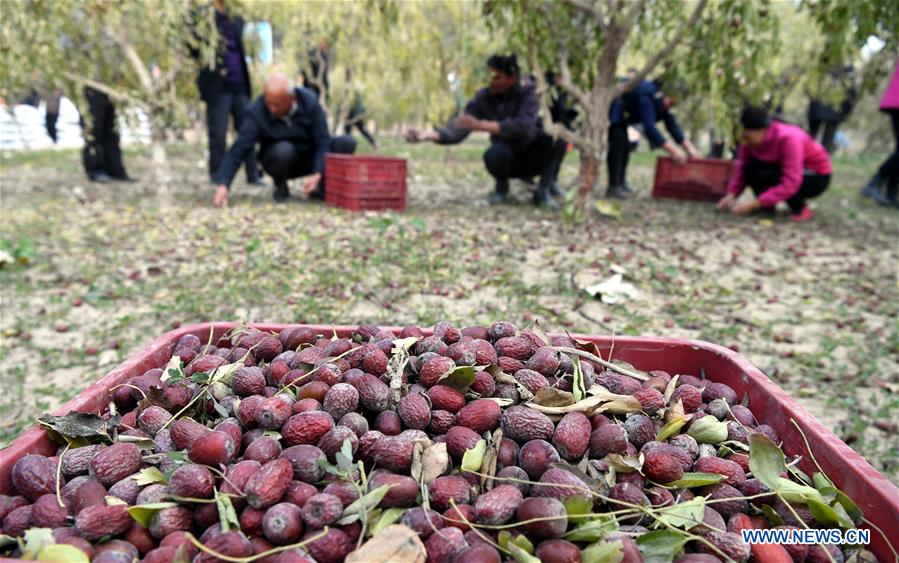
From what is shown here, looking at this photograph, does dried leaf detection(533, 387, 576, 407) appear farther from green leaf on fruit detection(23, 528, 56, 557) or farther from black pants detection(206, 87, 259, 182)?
black pants detection(206, 87, 259, 182)

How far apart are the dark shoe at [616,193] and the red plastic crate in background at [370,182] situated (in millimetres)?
3315

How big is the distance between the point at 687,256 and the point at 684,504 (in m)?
4.20

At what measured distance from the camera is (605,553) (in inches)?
42.3

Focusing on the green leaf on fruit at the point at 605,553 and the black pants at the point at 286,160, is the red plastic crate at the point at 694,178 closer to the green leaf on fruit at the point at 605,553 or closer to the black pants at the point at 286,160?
the black pants at the point at 286,160

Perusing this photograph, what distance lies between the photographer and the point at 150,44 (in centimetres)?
640

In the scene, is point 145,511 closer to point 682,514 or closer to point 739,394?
point 682,514

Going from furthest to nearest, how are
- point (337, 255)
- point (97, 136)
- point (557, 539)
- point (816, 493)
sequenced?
point (97, 136), point (337, 255), point (816, 493), point (557, 539)

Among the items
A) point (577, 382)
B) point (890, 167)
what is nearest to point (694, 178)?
point (890, 167)

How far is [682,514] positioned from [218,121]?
768 centimetres

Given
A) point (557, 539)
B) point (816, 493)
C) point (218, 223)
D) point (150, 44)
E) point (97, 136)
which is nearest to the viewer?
point (557, 539)

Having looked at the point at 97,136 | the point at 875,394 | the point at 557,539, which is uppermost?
the point at 97,136

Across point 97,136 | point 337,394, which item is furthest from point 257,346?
point 97,136

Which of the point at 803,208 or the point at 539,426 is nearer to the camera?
the point at 539,426

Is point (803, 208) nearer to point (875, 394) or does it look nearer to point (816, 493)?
point (875, 394)
